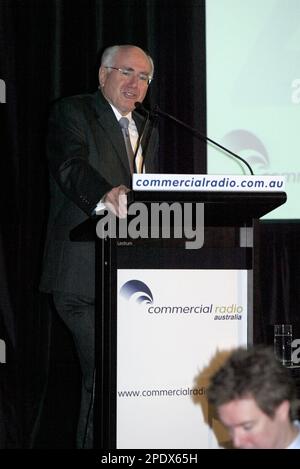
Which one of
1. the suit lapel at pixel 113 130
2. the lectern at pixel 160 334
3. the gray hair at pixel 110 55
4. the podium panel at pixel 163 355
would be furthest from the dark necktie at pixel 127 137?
the podium panel at pixel 163 355

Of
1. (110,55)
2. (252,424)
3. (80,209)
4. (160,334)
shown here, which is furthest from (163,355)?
(110,55)

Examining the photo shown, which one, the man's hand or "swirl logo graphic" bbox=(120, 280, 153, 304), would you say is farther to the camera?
"swirl logo graphic" bbox=(120, 280, 153, 304)

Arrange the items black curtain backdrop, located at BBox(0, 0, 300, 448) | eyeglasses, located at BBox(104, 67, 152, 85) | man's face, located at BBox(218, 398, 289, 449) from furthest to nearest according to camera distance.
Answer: black curtain backdrop, located at BBox(0, 0, 300, 448) < eyeglasses, located at BBox(104, 67, 152, 85) < man's face, located at BBox(218, 398, 289, 449)

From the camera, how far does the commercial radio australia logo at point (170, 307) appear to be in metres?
2.63

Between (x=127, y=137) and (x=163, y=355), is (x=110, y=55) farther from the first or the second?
(x=163, y=355)

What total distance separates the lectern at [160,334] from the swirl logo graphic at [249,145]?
216cm

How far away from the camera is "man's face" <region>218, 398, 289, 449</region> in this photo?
4.91 feet

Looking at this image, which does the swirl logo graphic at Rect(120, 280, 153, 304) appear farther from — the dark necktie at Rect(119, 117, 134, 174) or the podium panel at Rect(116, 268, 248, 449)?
the dark necktie at Rect(119, 117, 134, 174)

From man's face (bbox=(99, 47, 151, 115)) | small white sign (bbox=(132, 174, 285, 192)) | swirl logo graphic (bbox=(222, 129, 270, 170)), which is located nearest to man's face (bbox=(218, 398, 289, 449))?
small white sign (bbox=(132, 174, 285, 192))

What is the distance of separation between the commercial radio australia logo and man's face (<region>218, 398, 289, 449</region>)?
1105 millimetres

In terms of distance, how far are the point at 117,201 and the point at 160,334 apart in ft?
1.56
